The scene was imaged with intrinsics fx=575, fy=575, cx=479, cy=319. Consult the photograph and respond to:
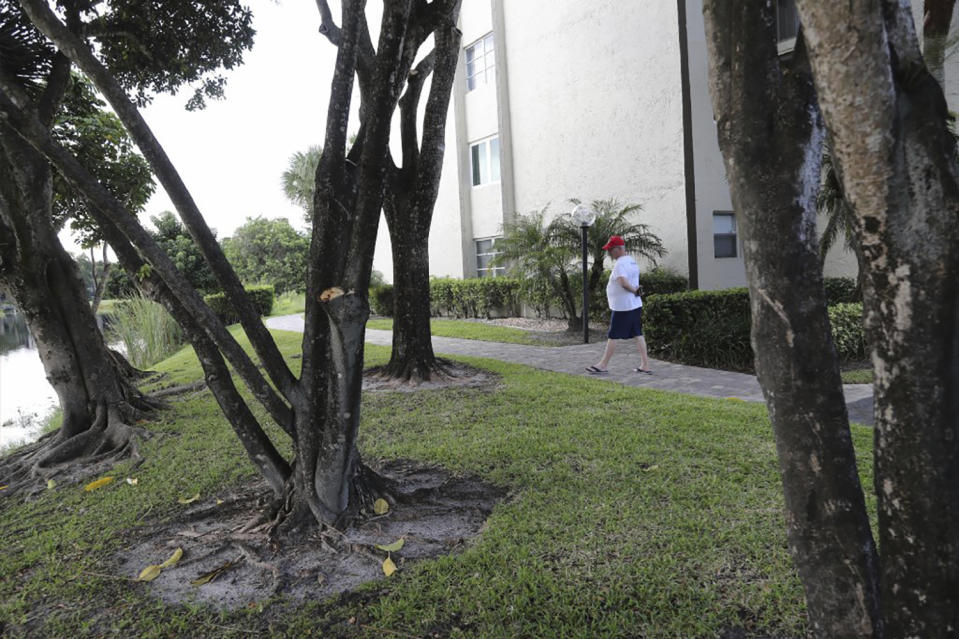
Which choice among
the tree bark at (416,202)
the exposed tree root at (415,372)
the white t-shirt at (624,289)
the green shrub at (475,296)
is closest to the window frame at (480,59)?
the green shrub at (475,296)

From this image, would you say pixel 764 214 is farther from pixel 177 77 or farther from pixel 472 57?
pixel 472 57

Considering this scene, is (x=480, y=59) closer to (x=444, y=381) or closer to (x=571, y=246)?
(x=571, y=246)

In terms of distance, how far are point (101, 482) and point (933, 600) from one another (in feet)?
16.8

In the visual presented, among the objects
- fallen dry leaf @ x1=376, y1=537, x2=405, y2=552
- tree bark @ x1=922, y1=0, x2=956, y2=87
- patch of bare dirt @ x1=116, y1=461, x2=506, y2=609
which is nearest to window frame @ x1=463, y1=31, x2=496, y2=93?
tree bark @ x1=922, y1=0, x2=956, y2=87

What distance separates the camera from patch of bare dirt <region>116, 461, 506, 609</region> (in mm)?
2748

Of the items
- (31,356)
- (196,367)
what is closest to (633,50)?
(196,367)

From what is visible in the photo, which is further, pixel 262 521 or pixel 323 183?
pixel 262 521

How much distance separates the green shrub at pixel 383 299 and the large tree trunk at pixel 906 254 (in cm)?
1714

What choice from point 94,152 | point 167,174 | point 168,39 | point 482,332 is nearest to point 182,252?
point 482,332

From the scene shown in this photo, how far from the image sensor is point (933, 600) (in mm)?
1436

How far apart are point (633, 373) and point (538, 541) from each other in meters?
4.84

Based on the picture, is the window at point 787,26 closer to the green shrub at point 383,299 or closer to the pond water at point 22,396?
the green shrub at point 383,299

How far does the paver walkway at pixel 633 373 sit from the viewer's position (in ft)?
19.4

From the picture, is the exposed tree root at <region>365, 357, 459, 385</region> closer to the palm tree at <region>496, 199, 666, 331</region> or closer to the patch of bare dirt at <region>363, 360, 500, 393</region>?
the patch of bare dirt at <region>363, 360, 500, 393</region>
